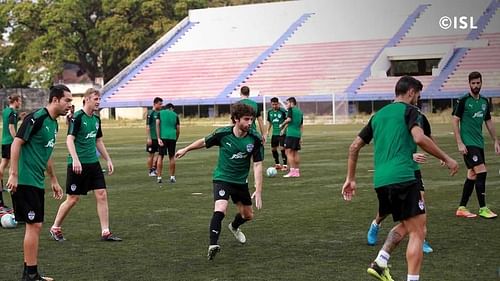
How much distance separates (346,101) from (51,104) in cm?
4353

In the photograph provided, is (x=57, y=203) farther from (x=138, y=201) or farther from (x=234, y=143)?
(x=234, y=143)

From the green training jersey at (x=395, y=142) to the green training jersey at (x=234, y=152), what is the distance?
2.48m

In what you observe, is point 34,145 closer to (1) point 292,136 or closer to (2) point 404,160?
(2) point 404,160

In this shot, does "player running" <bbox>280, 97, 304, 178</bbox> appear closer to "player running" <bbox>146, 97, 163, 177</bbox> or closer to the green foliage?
"player running" <bbox>146, 97, 163, 177</bbox>

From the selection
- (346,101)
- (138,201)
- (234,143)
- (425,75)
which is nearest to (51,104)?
(234,143)

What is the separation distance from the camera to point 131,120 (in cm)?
6044

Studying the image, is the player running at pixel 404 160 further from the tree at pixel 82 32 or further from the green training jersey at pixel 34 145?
the tree at pixel 82 32

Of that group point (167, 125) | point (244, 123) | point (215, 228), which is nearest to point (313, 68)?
point (167, 125)

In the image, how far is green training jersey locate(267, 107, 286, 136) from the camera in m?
21.4

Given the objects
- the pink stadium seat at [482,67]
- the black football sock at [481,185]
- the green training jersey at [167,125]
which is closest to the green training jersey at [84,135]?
the black football sock at [481,185]

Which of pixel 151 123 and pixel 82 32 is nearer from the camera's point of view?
pixel 151 123

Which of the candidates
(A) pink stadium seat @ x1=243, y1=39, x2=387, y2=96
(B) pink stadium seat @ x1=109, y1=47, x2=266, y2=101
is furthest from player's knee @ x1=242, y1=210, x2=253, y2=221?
(B) pink stadium seat @ x1=109, y1=47, x2=266, y2=101

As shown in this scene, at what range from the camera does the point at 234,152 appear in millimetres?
9492

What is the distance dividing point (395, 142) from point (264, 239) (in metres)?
3.83
